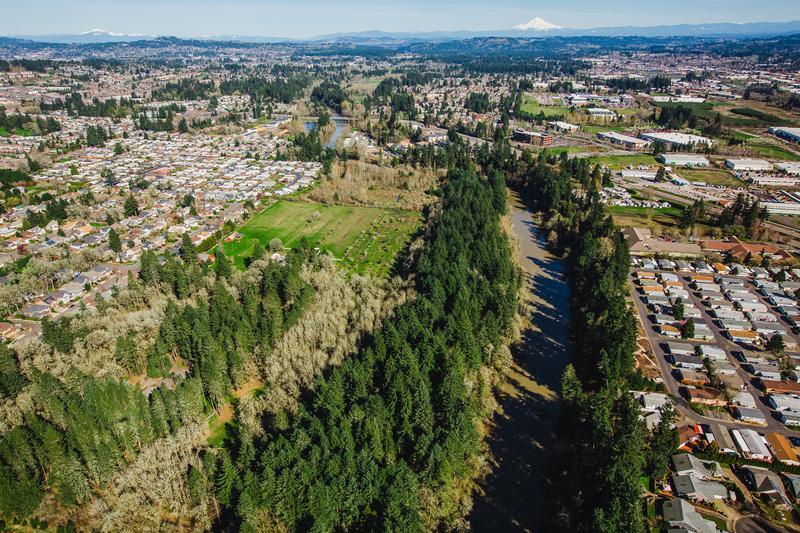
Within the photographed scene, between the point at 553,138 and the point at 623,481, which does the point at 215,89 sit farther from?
the point at 623,481

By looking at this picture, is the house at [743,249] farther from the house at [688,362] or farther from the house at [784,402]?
the house at [784,402]

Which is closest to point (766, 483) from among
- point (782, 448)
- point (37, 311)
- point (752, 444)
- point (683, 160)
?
point (752, 444)

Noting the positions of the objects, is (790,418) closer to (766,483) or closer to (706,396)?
(706,396)

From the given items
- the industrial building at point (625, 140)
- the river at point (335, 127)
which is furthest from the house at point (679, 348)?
the river at point (335, 127)

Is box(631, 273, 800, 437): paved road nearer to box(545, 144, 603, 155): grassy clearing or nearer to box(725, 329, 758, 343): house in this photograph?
box(725, 329, 758, 343): house

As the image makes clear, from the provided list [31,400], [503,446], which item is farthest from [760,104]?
[31,400]

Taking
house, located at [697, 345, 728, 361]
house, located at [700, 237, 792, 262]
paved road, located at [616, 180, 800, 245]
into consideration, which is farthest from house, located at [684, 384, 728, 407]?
paved road, located at [616, 180, 800, 245]
